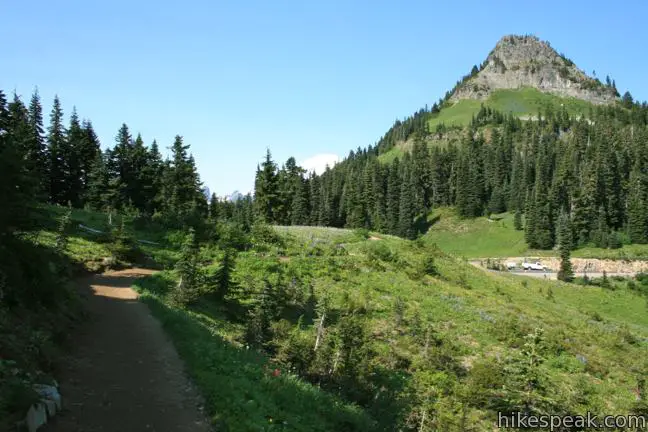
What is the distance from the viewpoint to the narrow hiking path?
919cm

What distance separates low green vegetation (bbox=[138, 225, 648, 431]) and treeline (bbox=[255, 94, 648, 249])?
39.0 m

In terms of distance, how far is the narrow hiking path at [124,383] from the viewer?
919cm

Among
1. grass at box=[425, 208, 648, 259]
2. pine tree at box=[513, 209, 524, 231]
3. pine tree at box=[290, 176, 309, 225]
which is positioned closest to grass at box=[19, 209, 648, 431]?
grass at box=[425, 208, 648, 259]

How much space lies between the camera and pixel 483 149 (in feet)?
523

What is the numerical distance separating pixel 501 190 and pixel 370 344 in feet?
397

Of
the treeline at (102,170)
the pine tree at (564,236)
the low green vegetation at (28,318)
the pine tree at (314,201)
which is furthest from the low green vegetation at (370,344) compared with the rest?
the pine tree at (314,201)

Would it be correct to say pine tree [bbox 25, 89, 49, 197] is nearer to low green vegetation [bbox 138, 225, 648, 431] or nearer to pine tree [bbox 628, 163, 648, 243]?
low green vegetation [bbox 138, 225, 648, 431]

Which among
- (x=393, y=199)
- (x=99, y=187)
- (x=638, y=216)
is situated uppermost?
(x=393, y=199)

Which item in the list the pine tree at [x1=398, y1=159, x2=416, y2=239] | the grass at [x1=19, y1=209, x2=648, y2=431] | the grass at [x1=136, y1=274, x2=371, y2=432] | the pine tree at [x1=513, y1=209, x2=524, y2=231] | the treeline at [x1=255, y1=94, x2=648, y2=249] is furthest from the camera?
the pine tree at [x1=398, y1=159, x2=416, y2=239]

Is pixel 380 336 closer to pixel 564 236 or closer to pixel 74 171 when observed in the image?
pixel 74 171

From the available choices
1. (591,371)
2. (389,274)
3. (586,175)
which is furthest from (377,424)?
(586,175)

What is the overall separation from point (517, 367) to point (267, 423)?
1153cm

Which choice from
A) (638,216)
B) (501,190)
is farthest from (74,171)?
(501,190)

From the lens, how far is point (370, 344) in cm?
2388
